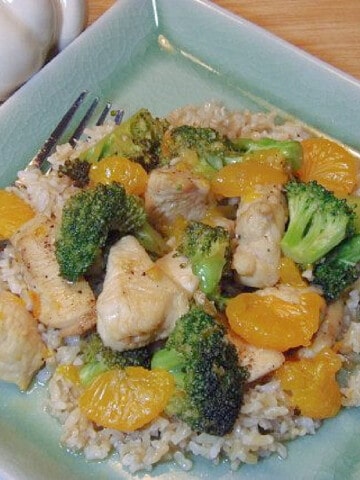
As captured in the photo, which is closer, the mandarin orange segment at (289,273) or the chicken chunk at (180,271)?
the chicken chunk at (180,271)

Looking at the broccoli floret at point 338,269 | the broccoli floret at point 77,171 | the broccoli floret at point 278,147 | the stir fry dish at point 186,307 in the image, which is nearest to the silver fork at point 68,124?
the broccoli floret at point 77,171

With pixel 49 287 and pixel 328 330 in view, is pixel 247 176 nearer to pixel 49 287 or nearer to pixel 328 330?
pixel 328 330

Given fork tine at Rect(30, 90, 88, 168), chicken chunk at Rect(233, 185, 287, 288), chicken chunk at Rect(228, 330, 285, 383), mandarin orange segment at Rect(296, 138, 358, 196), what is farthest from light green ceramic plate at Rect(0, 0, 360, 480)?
chicken chunk at Rect(228, 330, 285, 383)

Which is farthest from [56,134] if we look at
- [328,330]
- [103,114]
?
[328,330]

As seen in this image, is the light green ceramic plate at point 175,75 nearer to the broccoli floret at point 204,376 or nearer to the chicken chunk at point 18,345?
the chicken chunk at point 18,345

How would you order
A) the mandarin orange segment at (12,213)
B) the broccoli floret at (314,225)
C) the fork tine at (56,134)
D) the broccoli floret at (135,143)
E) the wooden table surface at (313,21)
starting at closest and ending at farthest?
the broccoli floret at (314,225), the mandarin orange segment at (12,213), the broccoli floret at (135,143), the fork tine at (56,134), the wooden table surface at (313,21)

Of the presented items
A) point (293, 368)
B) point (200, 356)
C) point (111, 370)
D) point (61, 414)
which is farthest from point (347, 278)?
point (61, 414)
